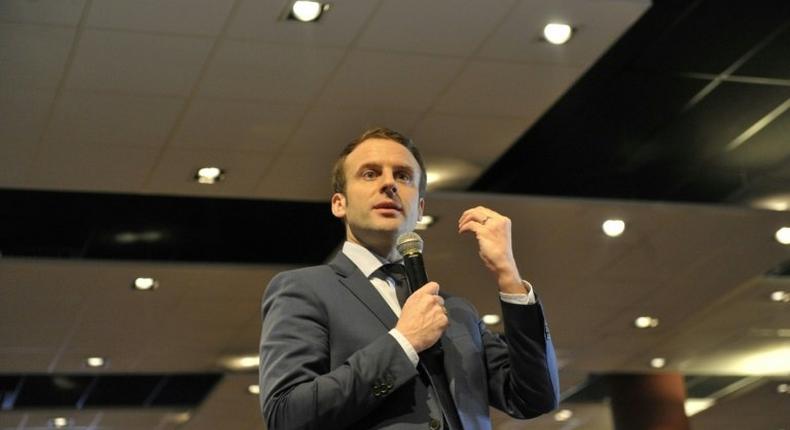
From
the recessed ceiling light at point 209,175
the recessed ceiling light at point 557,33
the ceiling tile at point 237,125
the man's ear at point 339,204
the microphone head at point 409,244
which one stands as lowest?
the microphone head at point 409,244

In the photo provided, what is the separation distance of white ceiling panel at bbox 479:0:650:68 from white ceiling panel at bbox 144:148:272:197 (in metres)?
2.01

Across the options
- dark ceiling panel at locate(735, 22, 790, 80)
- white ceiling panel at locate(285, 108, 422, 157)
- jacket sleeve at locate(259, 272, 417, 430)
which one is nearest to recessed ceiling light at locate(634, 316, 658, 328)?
dark ceiling panel at locate(735, 22, 790, 80)

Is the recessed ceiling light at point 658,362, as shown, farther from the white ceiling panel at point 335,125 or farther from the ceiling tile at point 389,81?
the ceiling tile at point 389,81

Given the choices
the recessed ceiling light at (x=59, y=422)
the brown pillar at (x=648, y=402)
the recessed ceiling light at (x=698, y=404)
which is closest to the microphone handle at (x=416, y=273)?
the brown pillar at (x=648, y=402)

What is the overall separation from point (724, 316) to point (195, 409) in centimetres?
654

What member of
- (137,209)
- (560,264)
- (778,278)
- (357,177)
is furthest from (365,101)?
(778,278)

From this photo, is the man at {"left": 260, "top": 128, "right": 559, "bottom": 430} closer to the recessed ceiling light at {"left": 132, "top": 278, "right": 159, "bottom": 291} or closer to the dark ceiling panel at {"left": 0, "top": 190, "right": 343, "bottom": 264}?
the dark ceiling panel at {"left": 0, "top": 190, "right": 343, "bottom": 264}

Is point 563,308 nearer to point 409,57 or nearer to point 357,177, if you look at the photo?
point 409,57

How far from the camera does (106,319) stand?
39.4ft

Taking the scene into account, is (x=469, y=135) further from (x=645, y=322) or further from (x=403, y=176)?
(x=645, y=322)

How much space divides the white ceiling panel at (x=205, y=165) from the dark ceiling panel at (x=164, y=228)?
0.54 metres

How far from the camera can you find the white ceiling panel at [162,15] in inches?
255

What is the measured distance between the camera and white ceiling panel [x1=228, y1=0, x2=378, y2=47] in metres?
6.62

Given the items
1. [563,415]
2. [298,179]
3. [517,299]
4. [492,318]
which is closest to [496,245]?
[517,299]
